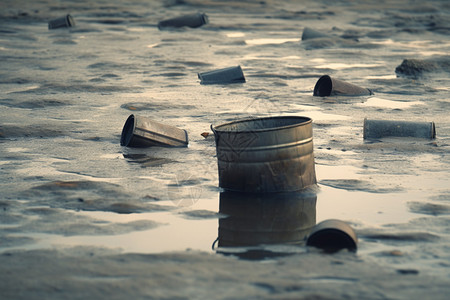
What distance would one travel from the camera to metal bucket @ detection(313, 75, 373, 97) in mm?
8789

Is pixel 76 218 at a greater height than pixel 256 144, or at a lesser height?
lesser

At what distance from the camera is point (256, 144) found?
185 inches

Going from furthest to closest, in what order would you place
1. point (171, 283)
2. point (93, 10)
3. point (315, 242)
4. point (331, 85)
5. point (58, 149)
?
point (93, 10), point (331, 85), point (58, 149), point (315, 242), point (171, 283)

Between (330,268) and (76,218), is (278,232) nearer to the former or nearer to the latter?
(330,268)

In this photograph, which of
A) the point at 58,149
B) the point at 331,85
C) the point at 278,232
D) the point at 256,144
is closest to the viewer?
the point at 278,232

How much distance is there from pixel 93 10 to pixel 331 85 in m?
12.0

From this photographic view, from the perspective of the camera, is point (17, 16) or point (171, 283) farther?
point (17, 16)

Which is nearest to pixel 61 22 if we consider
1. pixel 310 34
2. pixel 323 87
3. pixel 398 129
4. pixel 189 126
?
pixel 310 34

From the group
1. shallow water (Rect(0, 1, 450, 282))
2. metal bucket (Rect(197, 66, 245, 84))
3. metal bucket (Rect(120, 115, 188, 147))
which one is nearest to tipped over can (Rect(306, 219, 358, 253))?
shallow water (Rect(0, 1, 450, 282))

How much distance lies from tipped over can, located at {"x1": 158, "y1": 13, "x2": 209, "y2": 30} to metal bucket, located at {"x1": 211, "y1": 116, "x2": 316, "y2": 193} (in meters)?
11.3

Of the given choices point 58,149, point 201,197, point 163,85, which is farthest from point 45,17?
point 201,197

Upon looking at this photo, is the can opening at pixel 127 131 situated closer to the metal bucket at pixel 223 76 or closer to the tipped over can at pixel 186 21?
the metal bucket at pixel 223 76

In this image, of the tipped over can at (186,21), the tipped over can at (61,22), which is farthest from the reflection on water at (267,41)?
the tipped over can at (61,22)

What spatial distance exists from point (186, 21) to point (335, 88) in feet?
26.1
